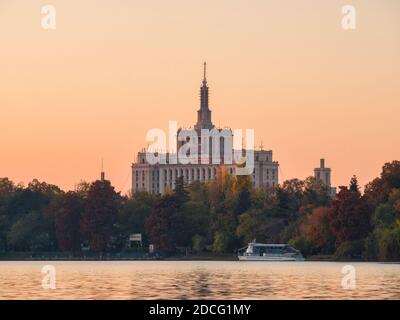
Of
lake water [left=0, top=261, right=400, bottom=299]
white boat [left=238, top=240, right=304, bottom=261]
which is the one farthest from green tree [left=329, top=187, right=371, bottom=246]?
lake water [left=0, top=261, right=400, bottom=299]

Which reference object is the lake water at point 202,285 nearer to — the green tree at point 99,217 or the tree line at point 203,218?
the tree line at point 203,218

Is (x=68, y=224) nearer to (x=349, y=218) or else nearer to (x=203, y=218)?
(x=203, y=218)

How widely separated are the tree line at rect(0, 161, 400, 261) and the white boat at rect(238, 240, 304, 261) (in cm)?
108

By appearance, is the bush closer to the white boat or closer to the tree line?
the tree line

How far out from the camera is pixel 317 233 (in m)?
149

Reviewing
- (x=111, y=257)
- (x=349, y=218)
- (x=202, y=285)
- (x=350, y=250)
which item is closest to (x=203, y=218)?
(x=111, y=257)

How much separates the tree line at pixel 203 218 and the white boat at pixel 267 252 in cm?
108

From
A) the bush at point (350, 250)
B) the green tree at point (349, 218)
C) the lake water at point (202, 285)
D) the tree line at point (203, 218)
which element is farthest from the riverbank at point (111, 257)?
the lake water at point (202, 285)

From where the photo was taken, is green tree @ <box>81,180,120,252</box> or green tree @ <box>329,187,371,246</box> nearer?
green tree @ <box>329,187,371,246</box>

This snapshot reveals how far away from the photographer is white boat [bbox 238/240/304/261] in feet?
506

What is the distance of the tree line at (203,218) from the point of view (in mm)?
147750

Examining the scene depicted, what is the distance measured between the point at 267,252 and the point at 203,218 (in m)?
11.8

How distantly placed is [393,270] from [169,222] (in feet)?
189

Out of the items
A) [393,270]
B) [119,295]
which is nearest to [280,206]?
[393,270]
